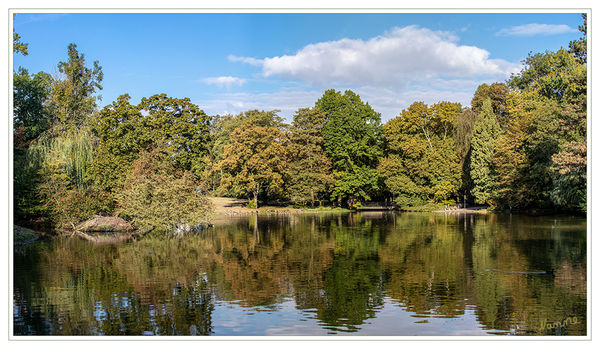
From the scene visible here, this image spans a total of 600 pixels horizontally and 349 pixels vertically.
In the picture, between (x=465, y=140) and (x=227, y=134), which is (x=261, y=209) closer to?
(x=227, y=134)

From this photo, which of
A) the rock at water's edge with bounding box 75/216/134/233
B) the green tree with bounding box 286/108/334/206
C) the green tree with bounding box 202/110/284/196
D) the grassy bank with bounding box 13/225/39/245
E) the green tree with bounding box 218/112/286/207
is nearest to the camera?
the grassy bank with bounding box 13/225/39/245

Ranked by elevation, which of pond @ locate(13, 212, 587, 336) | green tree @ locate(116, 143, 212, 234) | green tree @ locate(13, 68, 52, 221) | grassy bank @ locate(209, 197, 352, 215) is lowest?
grassy bank @ locate(209, 197, 352, 215)

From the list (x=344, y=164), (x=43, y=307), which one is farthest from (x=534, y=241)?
(x=344, y=164)

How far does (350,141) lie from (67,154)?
29.1m

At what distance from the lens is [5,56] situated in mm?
12102

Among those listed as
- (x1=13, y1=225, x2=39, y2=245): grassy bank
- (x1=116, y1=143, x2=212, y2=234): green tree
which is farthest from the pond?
(x1=116, y1=143, x2=212, y2=234): green tree

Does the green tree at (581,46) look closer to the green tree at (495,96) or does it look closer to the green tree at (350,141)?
the green tree at (350,141)

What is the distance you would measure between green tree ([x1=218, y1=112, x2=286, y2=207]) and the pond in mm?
25365

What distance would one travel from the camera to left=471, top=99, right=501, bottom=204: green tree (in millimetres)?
48812

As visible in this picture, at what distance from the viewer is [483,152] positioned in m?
50.1

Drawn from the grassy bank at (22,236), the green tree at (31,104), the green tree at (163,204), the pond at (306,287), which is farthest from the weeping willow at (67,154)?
the pond at (306,287)

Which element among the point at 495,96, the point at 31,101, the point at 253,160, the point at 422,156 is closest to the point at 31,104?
the point at 31,101

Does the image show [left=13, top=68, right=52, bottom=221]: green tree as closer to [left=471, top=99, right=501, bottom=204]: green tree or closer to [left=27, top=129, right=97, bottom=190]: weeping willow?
[left=27, top=129, right=97, bottom=190]: weeping willow

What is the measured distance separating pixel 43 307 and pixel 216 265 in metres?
6.90
